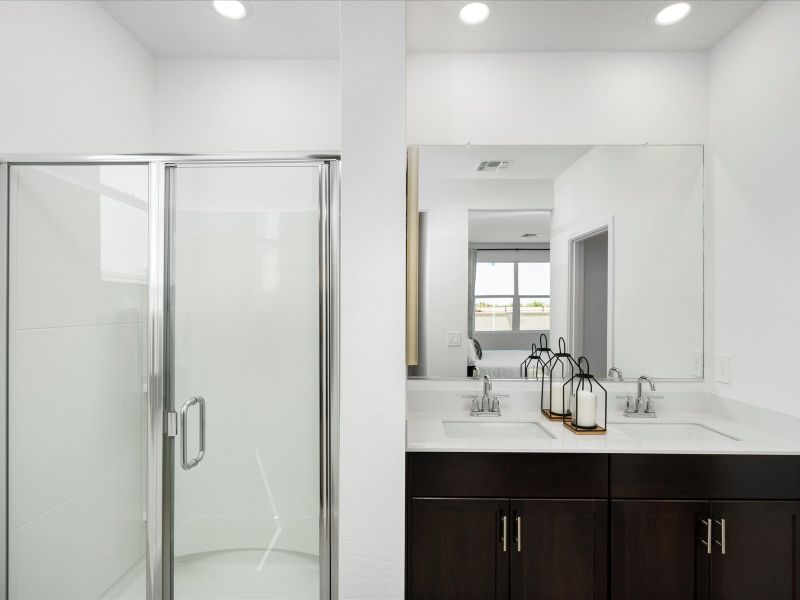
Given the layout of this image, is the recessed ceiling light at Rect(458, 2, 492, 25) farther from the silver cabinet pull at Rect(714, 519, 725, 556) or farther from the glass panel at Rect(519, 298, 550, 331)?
the silver cabinet pull at Rect(714, 519, 725, 556)

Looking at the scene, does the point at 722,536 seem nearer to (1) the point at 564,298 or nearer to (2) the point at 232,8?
(1) the point at 564,298

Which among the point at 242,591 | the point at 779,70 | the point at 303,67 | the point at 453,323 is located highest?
the point at 303,67

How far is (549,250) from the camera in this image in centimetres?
212

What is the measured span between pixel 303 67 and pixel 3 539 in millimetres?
2321

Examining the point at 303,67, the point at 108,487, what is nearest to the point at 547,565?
the point at 108,487

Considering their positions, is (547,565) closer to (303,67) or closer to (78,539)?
(78,539)

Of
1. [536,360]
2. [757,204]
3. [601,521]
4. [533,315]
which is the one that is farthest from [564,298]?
[601,521]

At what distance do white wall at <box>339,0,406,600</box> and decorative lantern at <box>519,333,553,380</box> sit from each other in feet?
3.01

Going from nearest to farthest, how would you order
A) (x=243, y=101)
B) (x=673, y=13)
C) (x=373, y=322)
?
1. (x=373, y=322)
2. (x=673, y=13)
3. (x=243, y=101)

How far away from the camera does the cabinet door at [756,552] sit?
5.00 feet

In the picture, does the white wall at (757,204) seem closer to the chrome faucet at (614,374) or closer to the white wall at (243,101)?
the chrome faucet at (614,374)

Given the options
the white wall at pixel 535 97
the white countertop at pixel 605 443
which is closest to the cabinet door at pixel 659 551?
the white countertop at pixel 605 443

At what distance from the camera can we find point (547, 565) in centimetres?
155

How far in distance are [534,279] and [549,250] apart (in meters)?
0.16
